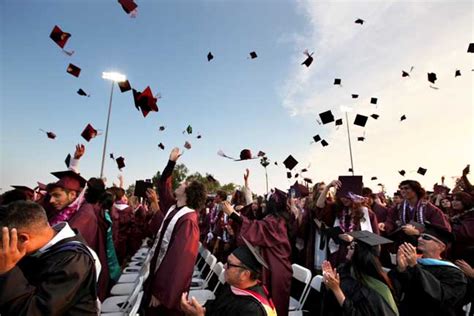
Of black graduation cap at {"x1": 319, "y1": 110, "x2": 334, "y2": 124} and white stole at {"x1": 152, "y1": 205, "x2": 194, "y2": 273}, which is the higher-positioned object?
black graduation cap at {"x1": 319, "y1": 110, "x2": 334, "y2": 124}

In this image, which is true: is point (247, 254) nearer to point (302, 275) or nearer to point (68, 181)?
point (302, 275)

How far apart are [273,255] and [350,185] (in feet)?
A: 5.58

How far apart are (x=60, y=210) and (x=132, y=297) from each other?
4.43ft

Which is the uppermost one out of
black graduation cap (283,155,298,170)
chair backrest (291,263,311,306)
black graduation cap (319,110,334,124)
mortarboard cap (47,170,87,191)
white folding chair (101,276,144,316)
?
black graduation cap (319,110,334,124)

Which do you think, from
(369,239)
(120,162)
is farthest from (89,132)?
(369,239)

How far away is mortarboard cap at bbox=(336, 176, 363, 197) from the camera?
179 inches

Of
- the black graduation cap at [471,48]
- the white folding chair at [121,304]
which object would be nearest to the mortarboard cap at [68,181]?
the white folding chair at [121,304]

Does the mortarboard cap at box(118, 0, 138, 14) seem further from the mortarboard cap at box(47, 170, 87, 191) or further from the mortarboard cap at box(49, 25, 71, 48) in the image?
the mortarboard cap at box(47, 170, 87, 191)

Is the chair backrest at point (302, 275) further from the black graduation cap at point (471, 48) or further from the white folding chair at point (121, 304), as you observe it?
the black graduation cap at point (471, 48)

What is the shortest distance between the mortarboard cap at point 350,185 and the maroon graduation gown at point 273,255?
1.35 meters

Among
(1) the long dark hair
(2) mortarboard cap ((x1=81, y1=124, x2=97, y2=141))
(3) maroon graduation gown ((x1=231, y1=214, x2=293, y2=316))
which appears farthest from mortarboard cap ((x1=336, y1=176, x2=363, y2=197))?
(2) mortarboard cap ((x1=81, y1=124, x2=97, y2=141))

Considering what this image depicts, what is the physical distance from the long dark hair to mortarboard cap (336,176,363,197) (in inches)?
77.2

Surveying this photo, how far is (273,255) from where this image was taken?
379 centimetres

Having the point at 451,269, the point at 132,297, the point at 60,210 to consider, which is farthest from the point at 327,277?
the point at 60,210
